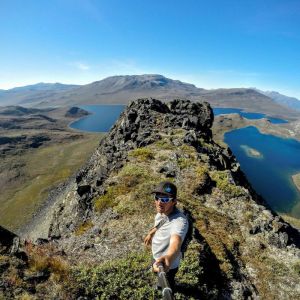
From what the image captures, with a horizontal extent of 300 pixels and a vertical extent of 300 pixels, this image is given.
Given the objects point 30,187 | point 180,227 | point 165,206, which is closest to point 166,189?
point 165,206

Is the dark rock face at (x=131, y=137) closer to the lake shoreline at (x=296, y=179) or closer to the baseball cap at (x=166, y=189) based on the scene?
the baseball cap at (x=166, y=189)

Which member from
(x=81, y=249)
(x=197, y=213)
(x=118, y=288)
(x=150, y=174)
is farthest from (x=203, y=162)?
(x=118, y=288)

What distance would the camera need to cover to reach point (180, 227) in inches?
439

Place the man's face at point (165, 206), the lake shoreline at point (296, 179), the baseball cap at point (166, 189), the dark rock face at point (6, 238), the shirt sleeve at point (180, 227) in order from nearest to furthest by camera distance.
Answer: the shirt sleeve at point (180, 227)
the baseball cap at point (166, 189)
the man's face at point (165, 206)
the dark rock face at point (6, 238)
the lake shoreline at point (296, 179)

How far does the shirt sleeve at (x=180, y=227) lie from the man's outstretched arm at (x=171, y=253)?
0.15 meters

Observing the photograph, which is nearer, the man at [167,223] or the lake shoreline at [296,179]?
the man at [167,223]

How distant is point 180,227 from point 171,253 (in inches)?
38.8

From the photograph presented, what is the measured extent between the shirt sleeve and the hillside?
25.7ft

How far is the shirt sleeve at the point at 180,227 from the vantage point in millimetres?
11055

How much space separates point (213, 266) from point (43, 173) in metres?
160

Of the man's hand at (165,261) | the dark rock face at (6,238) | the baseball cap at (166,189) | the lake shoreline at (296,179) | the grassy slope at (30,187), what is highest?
the baseball cap at (166,189)

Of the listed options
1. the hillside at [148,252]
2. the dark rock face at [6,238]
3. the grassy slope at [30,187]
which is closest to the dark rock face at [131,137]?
the hillside at [148,252]

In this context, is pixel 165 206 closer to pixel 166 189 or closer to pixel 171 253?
pixel 166 189

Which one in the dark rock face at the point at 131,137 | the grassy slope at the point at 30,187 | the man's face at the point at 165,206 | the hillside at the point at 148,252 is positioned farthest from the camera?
the grassy slope at the point at 30,187
